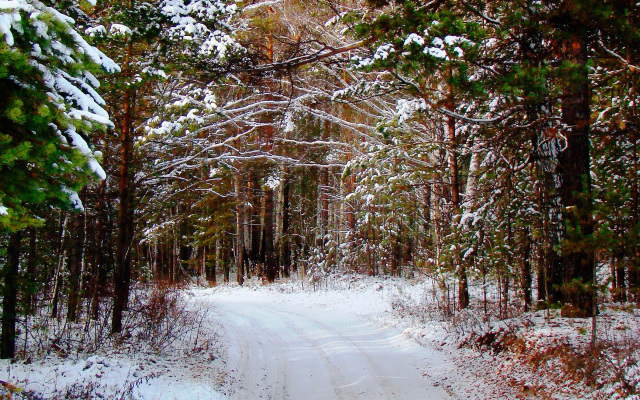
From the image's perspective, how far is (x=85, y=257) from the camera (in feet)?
37.6

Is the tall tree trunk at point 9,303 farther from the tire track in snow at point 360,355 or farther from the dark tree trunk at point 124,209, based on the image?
the tire track in snow at point 360,355

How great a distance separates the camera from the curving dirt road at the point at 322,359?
6.61 m

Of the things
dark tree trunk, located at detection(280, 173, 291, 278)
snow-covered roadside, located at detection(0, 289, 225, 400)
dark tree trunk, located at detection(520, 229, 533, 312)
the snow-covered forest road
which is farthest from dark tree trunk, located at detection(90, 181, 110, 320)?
dark tree trunk, located at detection(280, 173, 291, 278)

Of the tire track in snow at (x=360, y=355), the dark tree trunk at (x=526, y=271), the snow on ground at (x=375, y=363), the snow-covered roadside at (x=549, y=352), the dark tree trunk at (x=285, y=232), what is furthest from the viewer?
the dark tree trunk at (x=285, y=232)

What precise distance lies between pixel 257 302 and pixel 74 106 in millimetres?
12429

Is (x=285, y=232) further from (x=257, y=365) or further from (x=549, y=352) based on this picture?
(x=549, y=352)

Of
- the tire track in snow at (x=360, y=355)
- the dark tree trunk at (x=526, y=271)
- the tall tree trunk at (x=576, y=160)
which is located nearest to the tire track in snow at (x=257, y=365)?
the tire track in snow at (x=360, y=355)

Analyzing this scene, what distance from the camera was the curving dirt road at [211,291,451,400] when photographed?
6.61m

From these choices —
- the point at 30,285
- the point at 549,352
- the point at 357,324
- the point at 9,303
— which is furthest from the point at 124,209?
the point at 549,352

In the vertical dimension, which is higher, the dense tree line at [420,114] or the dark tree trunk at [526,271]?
the dense tree line at [420,114]

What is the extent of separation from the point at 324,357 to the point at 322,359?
0.13 m

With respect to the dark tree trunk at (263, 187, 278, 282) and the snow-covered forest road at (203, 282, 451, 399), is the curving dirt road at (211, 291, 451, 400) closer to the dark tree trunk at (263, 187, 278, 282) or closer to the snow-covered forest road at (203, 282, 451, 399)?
the snow-covered forest road at (203, 282, 451, 399)

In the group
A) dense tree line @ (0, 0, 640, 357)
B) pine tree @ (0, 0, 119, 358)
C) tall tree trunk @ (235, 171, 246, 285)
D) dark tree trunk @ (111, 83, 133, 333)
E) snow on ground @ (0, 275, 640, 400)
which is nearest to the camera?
pine tree @ (0, 0, 119, 358)

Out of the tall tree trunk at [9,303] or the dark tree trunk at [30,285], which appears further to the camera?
the dark tree trunk at [30,285]
